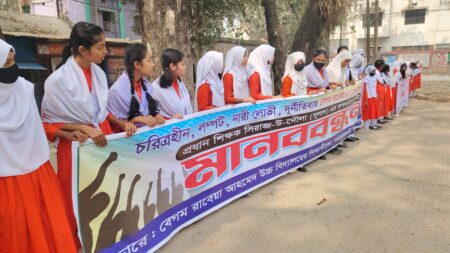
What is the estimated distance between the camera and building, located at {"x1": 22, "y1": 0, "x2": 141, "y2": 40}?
19.1 m

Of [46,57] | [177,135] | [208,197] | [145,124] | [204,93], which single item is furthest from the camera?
[46,57]

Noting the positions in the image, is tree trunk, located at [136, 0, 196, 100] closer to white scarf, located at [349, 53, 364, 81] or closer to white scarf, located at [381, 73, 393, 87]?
white scarf, located at [349, 53, 364, 81]

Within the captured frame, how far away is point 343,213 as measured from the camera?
3.47 m

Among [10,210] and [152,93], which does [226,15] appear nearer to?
[152,93]

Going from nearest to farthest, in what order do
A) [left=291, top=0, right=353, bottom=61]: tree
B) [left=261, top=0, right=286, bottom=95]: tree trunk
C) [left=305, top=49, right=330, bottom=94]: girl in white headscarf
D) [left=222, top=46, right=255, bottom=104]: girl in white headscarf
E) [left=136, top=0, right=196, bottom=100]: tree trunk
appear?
[left=222, top=46, right=255, bottom=104]: girl in white headscarf < [left=136, top=0, right=196, bottom=100]: tree trunk < [left=305, top=49, right=330, bottom=94]: girl in white headscarf < [left=291, top=0, right=353, bottom=61]: tree < [left=261, top=0, right=286, bottom=95]: tree trunk

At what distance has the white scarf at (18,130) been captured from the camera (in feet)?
6.33

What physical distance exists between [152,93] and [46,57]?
30.8ft

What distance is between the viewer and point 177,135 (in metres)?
3.01

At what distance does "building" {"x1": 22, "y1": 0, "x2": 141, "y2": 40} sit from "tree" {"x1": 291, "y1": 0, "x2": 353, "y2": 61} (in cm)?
1173

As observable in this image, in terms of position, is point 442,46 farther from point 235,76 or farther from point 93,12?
point 235,76

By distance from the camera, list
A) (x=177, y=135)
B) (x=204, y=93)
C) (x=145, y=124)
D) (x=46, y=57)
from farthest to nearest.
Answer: (x=46, y=57) < (x=204, y=93) < (x=177, y=135) < (x=145, y=124)

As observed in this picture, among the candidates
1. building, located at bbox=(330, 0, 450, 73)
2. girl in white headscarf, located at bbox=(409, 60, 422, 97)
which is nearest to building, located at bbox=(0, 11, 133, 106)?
girl in white headscarf, located at bbox=(409, 60, 422, 97)

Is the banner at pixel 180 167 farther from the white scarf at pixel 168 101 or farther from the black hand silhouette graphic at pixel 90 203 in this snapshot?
the white scarf at pixel 168 101

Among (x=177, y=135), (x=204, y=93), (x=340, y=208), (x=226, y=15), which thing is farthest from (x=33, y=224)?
(x=226, y=15)
